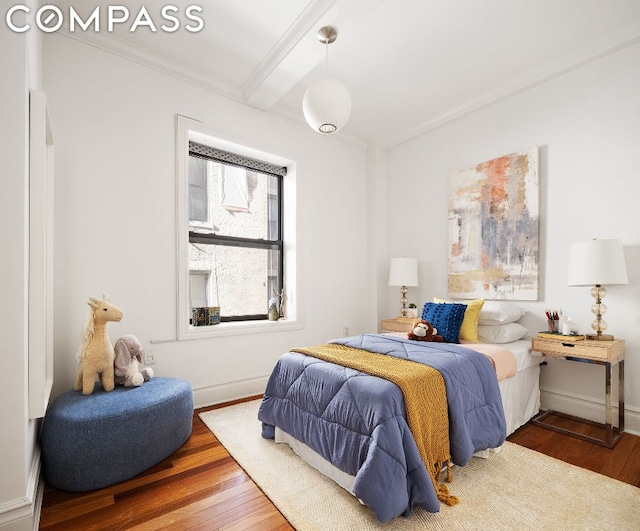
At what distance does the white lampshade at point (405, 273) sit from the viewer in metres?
3.75

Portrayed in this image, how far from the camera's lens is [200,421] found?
2.70 m

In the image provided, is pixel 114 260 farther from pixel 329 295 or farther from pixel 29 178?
pixel 329 295

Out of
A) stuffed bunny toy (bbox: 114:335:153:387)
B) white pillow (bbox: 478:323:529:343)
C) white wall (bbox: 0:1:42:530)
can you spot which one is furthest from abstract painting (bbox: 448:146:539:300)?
white wall (bbox: 0:1:42:530)

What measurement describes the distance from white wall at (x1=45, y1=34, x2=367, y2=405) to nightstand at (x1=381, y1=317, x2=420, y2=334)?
92 cm

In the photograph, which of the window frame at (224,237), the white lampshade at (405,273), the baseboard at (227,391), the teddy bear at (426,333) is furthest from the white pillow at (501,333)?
the baseboard at (227,391)

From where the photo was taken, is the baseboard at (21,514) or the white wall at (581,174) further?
the white wall at (581,174)

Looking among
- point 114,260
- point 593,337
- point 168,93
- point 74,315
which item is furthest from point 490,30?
point 74,315

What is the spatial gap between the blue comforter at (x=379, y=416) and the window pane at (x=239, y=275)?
1362 mm

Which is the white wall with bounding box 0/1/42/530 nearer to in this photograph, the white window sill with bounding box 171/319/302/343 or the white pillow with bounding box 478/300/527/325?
the white window sill with bounding box 171/319/302/343

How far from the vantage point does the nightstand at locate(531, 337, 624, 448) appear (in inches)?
90.2

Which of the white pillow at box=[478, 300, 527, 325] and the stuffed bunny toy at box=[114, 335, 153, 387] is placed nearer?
the stuffed bunny toy at box=[114, 335, 153, 387]

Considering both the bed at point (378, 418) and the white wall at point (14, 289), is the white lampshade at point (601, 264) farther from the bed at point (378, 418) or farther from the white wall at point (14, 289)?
the white wall at point (14, 289)

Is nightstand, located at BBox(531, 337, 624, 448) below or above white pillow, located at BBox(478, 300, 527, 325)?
below

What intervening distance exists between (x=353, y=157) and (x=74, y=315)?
130 inches
